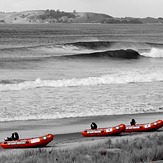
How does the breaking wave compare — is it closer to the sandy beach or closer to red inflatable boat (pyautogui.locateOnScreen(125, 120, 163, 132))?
the sandy beach

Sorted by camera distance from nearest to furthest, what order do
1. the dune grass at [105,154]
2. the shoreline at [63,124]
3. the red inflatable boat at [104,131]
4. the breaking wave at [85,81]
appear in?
the dune grass at [105,154] < the red inflatable boat at [104,131] < the shoreline at [63,124] < the breaking wave at [85,81]

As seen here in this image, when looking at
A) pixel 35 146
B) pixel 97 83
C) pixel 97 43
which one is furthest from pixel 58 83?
pixel 97 43

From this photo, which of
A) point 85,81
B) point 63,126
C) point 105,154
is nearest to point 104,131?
point 63,126

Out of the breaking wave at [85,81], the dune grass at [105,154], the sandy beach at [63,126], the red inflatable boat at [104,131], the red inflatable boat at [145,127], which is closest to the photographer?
the dune grass at [105,154]

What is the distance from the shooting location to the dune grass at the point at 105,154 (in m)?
8.98

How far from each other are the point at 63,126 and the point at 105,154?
18.5 ft

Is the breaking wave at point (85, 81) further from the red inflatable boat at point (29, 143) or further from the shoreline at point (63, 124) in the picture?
the red inflatable boat at point (29, 143)

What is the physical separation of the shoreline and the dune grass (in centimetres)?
338

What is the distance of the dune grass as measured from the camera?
898 centimetres

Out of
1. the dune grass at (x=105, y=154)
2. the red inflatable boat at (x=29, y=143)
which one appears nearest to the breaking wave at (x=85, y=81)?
the red inflatable boat at (x=29, y=143)

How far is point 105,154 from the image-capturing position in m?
9.92

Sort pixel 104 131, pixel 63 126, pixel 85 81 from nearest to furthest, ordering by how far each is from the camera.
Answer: pixel 104 131 < pixel 63 126 < pixel 85 81

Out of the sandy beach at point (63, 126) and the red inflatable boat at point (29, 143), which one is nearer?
the red inflatable boat at point (29, 143)

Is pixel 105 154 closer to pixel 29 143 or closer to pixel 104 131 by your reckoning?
pixel 29 143
